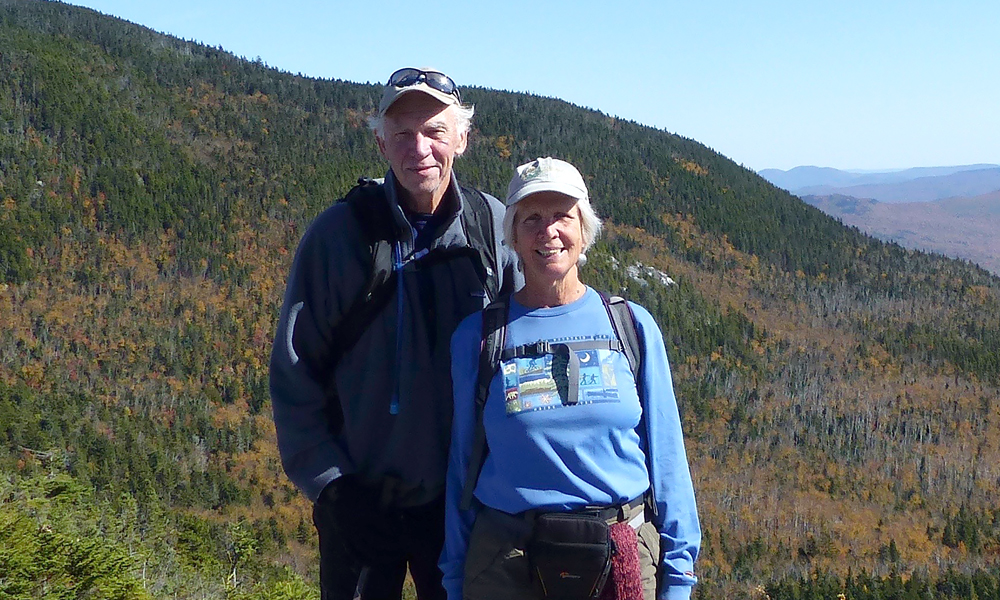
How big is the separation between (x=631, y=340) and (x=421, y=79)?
129 cm

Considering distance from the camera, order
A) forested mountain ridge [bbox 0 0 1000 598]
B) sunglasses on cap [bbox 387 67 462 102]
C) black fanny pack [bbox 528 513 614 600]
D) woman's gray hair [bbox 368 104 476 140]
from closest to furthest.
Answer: black fanny pack [bbox 528 513 614 600], sunglasses on cap [bbox 387 67 462 102], woman's gray hair [bbox 368 104 476 140], forested mountain ridge [bbox 0 0 1000 598]

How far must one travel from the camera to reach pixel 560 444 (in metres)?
2.75

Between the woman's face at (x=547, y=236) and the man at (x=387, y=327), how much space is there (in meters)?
0.39

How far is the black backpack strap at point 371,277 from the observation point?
3.13 metres

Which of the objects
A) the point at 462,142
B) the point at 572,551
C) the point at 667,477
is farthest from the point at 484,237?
the point at 572,551

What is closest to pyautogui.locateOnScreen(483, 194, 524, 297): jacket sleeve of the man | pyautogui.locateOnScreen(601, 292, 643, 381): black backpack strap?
the man

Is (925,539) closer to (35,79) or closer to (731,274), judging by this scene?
(731,274)

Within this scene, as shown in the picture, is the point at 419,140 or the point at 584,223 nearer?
the point at 584,223

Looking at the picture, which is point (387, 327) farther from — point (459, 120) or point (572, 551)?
point (572, 551)

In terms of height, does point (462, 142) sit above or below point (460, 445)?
above

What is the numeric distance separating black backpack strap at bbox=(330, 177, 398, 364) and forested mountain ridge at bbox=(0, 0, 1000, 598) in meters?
6.28

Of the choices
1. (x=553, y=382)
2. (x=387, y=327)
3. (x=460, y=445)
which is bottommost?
(x=460, y=445)

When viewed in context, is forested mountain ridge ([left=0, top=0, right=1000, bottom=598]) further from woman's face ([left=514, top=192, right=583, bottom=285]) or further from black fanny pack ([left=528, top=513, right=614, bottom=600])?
woman's face ([left=514, top=192, right=583, bottom=285])

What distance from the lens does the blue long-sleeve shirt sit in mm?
2762
